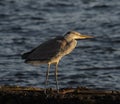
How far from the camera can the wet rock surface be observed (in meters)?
9.36

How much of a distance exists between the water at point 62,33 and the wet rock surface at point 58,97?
182 inches

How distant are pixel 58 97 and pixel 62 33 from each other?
A: 1149cm

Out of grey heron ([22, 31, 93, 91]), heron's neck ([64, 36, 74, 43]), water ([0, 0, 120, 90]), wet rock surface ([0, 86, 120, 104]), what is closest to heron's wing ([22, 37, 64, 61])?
grey heron ([22, 31, 93, 91])

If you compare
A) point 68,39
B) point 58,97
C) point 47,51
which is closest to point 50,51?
point 47,51

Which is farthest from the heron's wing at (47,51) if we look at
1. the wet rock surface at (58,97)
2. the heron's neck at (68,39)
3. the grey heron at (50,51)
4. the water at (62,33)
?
the water at (62,33)

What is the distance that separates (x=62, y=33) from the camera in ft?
68.6

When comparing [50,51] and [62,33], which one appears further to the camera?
[62,33]

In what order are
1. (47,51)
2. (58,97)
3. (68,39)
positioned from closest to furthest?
1. (58,97)
2. (47,51)
3. (68,39)

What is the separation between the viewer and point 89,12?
24906 millimetres

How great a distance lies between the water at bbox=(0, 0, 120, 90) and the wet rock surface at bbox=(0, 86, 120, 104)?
4611 millimetres

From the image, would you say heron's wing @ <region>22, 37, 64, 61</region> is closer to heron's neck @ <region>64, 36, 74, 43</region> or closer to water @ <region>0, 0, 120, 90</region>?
heron's neck @ <region>64, 36, 74, 43</region>

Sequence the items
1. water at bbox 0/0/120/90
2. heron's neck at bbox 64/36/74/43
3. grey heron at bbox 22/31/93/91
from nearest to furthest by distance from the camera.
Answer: grey heron at bbox 22/31/93/91 < heron's neck at bbox 64/36/74/43 < water at bbox 0/0/120/90

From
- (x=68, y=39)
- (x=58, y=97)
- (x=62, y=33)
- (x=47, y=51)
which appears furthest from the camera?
(x=62, y=33)

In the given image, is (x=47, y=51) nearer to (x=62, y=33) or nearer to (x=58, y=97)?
(x=58, y=97)
